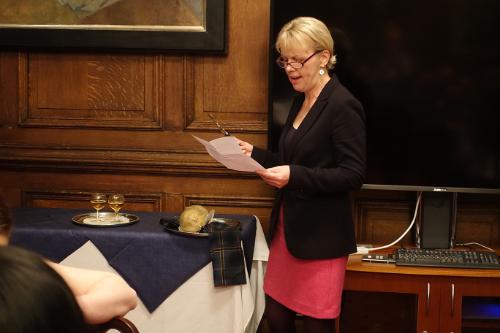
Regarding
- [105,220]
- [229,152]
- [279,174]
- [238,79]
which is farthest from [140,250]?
[238,79]

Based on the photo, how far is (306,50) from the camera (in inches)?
89.4

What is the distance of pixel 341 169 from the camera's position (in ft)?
7.17

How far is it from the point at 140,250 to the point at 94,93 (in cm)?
113

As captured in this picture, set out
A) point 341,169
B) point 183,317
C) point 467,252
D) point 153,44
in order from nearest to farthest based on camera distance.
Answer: point 341,169 < point 183,317 < point 467,252 < point 153,44

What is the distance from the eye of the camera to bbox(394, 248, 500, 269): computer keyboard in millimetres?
2674

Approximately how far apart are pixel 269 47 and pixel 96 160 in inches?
41.6

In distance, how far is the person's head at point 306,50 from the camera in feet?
7.41

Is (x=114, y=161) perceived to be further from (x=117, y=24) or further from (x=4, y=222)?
(x=4, y=222)

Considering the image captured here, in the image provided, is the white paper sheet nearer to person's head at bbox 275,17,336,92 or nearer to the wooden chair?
person's head at bbox 275,17,336,92

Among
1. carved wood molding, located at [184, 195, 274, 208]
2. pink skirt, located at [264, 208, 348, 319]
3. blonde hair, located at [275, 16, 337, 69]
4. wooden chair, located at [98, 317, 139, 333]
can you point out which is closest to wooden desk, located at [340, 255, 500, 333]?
pink skirt, located at [264, 208, 348, 319]

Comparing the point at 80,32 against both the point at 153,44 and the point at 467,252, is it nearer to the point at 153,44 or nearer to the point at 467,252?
the point at 153,44

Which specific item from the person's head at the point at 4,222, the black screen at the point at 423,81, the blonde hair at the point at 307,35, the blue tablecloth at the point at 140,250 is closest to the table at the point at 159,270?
the blue tablecloth at the point at 140,250

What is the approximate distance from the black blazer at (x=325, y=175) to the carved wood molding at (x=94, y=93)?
1135mm

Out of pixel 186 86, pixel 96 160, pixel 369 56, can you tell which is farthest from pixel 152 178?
pixel 369 56
